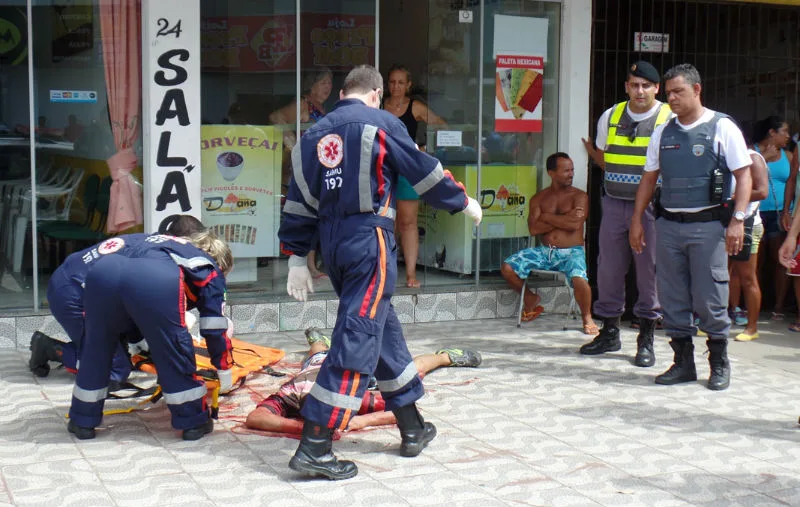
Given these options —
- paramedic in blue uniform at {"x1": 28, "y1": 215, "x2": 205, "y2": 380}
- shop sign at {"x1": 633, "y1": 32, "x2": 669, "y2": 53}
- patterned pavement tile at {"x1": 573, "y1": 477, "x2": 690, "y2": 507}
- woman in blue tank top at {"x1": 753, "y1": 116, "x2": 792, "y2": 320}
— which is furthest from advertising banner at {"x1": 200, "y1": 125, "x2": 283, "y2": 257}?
patterned pavement tile at {"x1": 573, "y1": 477, "x2": 690, "y2": 507}

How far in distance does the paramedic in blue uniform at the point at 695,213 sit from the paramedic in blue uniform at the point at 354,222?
7.01 ft

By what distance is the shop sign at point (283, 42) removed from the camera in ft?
27.9

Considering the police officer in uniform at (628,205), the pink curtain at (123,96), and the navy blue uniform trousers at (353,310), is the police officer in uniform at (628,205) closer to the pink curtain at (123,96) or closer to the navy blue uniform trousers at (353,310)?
the navy blue uniform trousers at (353,310)

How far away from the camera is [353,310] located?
16.5 ft

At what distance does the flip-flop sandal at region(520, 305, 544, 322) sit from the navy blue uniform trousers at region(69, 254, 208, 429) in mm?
4216

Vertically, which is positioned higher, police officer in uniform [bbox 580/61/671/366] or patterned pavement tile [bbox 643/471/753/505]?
police officer in uniform [bbox 580/61/671/366]

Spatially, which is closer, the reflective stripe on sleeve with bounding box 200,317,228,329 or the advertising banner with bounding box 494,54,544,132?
the reflective stripe on sleeve with bounding box 200,317,228,329

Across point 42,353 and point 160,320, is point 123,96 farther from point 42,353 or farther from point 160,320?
point 160,320

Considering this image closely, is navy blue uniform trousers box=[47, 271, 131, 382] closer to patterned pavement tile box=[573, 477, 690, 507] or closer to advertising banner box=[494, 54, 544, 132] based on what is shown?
patterned pavement tile box=[573, 477, 690, 507]

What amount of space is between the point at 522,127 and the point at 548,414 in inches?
157

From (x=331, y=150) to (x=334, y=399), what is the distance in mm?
1155

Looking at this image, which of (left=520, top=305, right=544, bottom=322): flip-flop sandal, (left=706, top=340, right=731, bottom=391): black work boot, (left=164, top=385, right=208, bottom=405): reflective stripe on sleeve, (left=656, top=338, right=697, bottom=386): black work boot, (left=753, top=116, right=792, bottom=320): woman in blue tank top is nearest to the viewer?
(left=164, top=385, right=208, bottom=405): reflective stripe on sleeve

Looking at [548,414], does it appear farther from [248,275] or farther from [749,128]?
[749,128]

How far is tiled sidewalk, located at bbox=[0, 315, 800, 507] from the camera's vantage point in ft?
15.9
